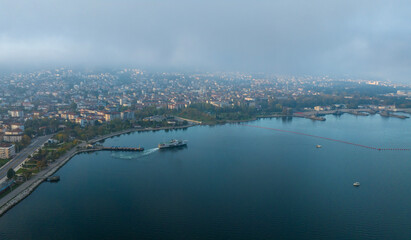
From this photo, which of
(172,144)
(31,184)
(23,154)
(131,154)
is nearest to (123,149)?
(131,154)

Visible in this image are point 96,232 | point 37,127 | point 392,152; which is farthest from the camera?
point 37,127

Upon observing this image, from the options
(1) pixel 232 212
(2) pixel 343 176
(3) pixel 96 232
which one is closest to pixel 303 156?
(2) pixel 343 176

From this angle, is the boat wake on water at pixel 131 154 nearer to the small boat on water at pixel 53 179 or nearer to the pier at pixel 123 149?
the pier at pixel 123 149

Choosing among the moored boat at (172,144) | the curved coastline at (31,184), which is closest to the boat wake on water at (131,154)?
the moored boat at (172,144)

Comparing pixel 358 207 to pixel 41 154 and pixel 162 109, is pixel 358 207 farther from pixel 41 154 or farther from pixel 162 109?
pixel 162 109

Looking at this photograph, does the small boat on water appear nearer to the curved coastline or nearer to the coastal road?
the curved coastline

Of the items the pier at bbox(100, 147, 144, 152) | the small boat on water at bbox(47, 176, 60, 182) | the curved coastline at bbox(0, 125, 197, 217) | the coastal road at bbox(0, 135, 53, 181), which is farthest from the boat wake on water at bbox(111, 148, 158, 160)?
the coastal road at bbox(0, 135, 53, 181)

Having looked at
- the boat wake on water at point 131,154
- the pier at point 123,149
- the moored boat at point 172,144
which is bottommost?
the boat wake on water at point 131,154

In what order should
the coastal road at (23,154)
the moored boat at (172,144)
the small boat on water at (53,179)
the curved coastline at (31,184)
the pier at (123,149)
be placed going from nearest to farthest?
1. the curved coastline at (31,184)
2. the small boat on water at (53,179)
3. the coastal road at (23,154)
4. the pier at (123,149)
5. the moored boat at (172,144)
